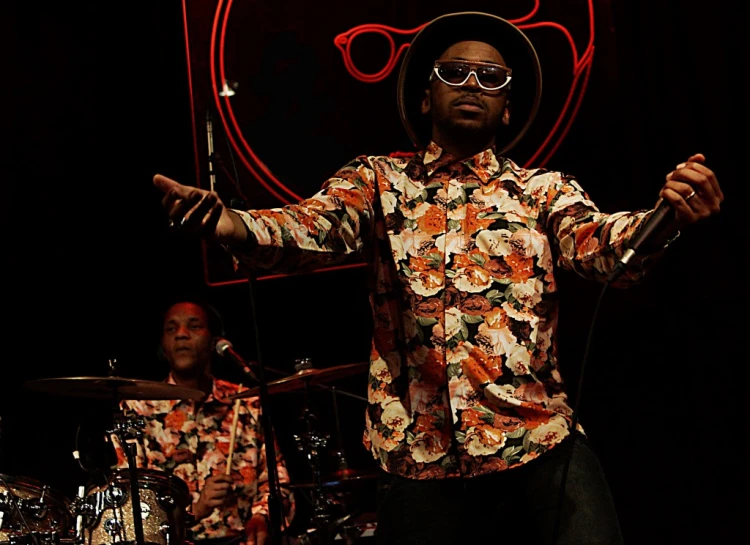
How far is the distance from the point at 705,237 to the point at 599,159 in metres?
0.77

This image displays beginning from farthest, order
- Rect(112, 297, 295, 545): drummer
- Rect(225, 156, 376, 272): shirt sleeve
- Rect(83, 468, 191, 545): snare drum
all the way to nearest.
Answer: Rect(112, 297, 295, 545): drummer → Rect(83, 468, 191, 545): snare drum → Rect(225, 156, 376, 272): shirt sleeve

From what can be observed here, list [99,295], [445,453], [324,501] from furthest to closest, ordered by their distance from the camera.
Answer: [99,295], [324,501], [445,453]

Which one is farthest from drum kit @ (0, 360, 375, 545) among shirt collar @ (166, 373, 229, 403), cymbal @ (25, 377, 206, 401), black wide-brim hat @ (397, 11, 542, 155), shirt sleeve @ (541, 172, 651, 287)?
shirt sleeve @ (541, 172, 651, 287)

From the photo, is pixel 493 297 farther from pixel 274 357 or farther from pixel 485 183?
pixel 274 357

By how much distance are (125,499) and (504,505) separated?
7.74 ft

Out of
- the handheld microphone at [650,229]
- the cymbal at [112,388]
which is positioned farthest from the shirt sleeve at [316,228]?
the cymbal at [112,388]

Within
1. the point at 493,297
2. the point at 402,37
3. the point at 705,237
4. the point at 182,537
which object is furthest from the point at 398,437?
the point at 402,37

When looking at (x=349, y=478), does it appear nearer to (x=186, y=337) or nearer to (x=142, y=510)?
(x=142, y=510)

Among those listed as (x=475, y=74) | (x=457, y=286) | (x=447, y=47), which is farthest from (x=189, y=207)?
(x=447, y=47)

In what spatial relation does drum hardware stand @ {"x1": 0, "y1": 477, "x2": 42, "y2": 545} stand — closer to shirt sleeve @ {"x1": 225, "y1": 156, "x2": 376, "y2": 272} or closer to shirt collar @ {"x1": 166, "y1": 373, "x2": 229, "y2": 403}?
shirt collar @ {"x1": 166, "y1": 373, "x2": 229, "y2": 403}

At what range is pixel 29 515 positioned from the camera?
3.79 meters

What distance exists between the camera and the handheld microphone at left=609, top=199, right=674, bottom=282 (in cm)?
176

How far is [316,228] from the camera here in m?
2.17

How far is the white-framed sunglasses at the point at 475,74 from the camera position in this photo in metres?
2.59
